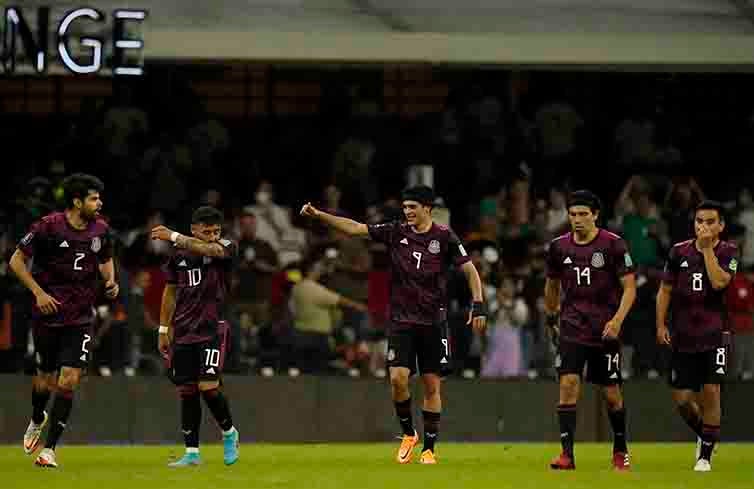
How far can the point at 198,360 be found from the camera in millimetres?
17359

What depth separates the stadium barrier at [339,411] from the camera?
2444 centimetres

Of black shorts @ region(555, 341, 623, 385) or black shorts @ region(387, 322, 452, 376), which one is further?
black shorts @ region(387, 322, 452, 376)

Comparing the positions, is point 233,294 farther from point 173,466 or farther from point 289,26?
point 173,466

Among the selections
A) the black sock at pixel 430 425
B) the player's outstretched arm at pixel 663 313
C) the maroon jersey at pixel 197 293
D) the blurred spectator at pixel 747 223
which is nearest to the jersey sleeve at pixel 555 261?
the player's outstretched arm at pixel 663 313

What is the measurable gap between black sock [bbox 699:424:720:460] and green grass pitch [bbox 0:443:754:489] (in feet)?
0.65

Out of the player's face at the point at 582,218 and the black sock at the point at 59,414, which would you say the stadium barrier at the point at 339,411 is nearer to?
the black sock at the point at 59,414

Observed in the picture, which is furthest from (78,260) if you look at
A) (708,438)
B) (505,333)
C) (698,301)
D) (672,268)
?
(505,333)

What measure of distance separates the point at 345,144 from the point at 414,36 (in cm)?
237

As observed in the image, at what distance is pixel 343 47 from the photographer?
27.1 m

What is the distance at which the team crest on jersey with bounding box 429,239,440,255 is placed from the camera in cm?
1828

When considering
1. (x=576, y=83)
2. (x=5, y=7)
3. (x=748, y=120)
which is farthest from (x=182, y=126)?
(x=748, y=120)

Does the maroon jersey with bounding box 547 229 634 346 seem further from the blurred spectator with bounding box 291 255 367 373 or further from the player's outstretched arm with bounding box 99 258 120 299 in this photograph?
the blurred spectator with bounding box 291 255 367 373

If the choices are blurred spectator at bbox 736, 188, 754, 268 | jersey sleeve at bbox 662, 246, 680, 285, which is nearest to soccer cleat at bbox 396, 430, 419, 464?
jersey sleeve at bbox 662, 246, 680, 285

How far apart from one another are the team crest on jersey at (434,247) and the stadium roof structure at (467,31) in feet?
30.3
